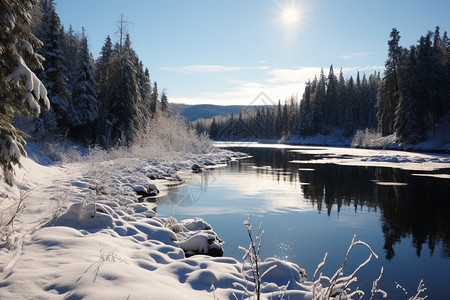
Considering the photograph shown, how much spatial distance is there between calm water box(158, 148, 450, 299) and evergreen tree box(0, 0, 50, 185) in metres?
5.06

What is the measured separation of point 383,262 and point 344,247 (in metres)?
1.08

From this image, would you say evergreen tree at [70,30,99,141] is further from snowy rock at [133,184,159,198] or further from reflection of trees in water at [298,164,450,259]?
reflection of trees in water at [298,164,450,259]

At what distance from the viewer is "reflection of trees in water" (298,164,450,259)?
8.91m

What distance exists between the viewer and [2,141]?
4.87 m

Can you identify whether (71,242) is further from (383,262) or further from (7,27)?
(383,262)

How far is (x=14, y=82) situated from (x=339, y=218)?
401 inches

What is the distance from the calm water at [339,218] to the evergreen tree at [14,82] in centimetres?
506

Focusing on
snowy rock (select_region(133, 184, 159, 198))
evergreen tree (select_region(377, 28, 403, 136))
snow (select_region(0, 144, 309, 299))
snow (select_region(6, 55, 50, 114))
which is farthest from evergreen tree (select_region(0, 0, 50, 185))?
evergreen tree (select_region(377, 28, 403, 136))

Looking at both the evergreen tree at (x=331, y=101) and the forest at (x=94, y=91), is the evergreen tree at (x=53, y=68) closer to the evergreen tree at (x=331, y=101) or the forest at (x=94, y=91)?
the forest at (x=94, y=91)

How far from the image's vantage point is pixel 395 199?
13.4 meters

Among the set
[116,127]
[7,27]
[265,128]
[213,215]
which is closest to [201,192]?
[213,215]

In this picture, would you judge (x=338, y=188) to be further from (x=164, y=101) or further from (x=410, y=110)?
(x=164, y=101)

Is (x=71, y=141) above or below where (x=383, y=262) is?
above

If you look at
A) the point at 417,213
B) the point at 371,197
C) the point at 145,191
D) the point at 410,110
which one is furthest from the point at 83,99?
the point at 410,110
